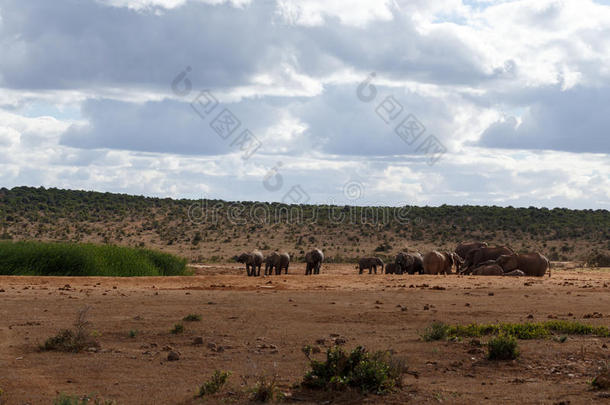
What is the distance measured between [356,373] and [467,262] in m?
21.7

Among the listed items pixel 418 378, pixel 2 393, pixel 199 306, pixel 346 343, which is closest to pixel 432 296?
pixel 199 306

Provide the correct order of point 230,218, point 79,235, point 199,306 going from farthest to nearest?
point 230,218, point 79,235, point 199,306


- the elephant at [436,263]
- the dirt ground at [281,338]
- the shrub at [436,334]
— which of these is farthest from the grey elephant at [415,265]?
the shrub at [436,334]

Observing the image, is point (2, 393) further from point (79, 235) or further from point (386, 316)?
point (79, 235)

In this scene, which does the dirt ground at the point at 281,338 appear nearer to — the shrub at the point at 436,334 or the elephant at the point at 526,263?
the shrub at the point at 436,334

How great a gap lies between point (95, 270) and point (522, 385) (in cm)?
2005

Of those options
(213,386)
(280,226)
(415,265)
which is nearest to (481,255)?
(415,265)

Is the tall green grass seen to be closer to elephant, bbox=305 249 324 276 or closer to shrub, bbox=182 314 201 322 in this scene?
elephant, bbox=305 249 324 276

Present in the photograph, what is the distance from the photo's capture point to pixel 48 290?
2025 cm

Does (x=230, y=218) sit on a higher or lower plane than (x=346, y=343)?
higher

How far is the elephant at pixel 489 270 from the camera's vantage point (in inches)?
1075

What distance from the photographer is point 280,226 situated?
228 ft

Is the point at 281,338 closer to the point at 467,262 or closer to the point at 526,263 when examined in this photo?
the point at 526,263

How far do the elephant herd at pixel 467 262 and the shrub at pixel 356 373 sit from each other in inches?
718
